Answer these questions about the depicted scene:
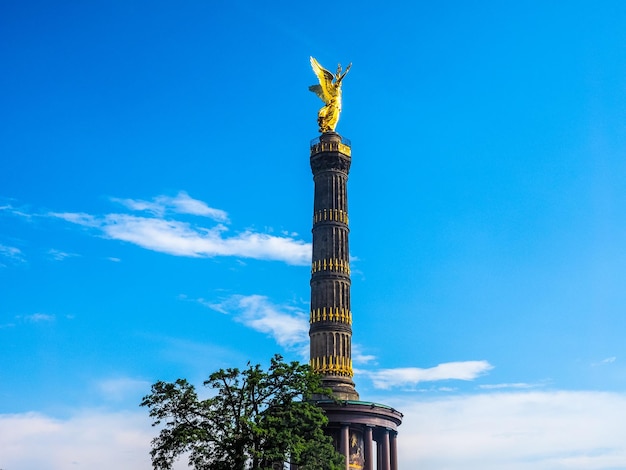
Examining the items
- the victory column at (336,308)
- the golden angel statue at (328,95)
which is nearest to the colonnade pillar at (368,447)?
the victory column at (336,308)

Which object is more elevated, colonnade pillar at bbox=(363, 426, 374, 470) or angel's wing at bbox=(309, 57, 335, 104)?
angel's wing at bbox=(309, 57, 335, 104)

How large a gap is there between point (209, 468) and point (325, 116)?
147ft

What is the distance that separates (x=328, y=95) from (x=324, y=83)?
144 cm

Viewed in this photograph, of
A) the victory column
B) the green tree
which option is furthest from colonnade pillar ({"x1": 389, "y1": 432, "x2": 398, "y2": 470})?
the green tree

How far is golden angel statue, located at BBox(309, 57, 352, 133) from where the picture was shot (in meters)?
80.2

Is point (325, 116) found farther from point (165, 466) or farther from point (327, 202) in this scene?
point (165, 466)

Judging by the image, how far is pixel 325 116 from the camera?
3164 inches

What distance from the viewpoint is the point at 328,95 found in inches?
3189

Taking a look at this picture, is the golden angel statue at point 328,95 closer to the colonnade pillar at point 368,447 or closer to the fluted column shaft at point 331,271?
the fluted column shaft at point 331,271

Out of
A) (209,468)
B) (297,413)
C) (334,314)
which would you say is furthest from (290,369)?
(334,314)

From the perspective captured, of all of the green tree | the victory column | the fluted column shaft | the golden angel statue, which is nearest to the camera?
the green tree

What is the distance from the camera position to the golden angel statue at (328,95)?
263 feet

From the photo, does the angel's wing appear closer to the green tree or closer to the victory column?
the victory column

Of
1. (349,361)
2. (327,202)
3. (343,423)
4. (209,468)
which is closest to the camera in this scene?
(209,468)
